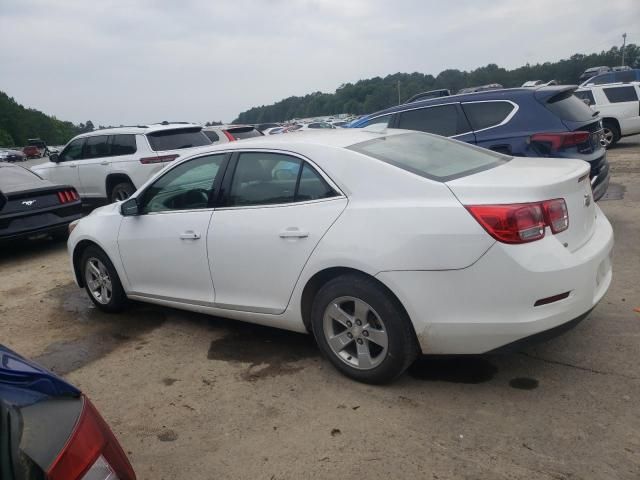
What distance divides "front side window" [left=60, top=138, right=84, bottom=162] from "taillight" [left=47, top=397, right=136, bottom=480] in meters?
9.96

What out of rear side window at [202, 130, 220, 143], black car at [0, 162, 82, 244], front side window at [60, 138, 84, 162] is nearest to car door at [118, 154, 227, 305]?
black car at [0, 162, 82, 244]

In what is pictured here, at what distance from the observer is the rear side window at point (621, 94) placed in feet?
47.1

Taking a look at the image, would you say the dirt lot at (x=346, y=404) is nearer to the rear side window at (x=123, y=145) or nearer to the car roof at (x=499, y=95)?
the car roof at (x=499, y=95)

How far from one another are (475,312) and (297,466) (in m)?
1.20

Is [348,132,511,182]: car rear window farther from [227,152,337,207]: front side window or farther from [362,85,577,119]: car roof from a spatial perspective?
[362,85,577,119]: car roof

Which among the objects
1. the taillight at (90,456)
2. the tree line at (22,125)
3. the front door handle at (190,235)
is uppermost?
the tree line at (22,125)

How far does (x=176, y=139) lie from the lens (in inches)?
384

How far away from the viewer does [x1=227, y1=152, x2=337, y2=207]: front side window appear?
349 centimetres

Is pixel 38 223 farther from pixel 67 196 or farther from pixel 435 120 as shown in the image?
pixel 435 120

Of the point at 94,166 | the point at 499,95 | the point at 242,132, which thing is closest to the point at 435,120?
the point at 499,95

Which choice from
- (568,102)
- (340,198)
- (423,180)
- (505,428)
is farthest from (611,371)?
(568,102)

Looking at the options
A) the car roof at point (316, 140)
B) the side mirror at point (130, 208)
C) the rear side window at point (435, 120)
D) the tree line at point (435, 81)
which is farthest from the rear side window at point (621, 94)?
the tree line at point (435, 81)

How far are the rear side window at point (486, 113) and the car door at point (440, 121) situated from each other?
0.08 metres

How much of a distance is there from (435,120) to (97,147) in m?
6.66
